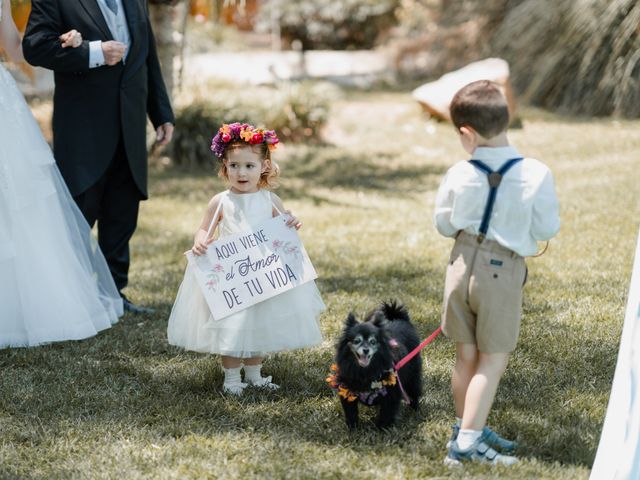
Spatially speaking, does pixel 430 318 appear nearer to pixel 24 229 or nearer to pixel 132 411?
pixel 132 411

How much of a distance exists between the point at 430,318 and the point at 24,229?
2402mm

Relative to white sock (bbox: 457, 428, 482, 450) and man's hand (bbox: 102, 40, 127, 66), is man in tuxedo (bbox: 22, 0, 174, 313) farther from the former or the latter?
white sock (bbox: 457, 428, 482, 450)

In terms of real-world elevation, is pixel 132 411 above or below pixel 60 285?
below

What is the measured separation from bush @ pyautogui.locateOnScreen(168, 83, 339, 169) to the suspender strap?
28.7 feet

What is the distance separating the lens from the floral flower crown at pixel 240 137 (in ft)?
13.0

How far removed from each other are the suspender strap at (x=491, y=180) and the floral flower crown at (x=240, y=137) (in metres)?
1.21

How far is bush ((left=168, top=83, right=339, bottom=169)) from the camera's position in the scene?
11617 millimetres

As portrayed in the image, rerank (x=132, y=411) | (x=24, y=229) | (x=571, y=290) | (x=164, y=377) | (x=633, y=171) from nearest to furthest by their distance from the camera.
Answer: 1. (x=132, y=411)
2. (x=164, y=377)
3. (x=24, y=229)
4. (x=571, y=290)
5. (x=633, y=171)

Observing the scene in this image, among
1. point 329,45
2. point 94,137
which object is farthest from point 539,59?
point 329,45

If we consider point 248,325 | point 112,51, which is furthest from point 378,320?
point 112,51

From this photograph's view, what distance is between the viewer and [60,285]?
4848mm

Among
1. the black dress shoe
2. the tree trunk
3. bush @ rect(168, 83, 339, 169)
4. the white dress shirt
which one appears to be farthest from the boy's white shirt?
bush @ rect(168, 83, 339, 169)

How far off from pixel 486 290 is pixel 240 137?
144 centimetres

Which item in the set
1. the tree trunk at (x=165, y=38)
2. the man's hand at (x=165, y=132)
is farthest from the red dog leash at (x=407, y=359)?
the tree trunk at (x=165, y=38)
